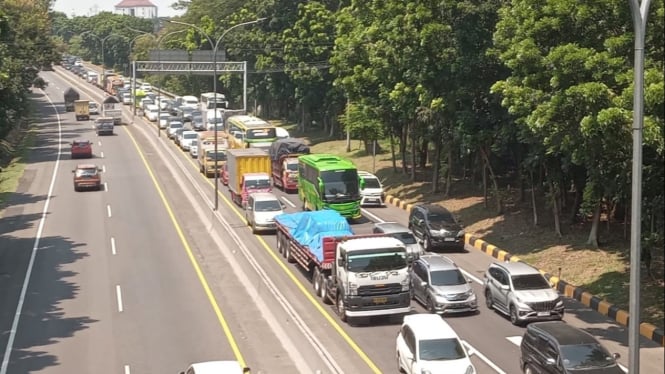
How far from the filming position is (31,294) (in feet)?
108

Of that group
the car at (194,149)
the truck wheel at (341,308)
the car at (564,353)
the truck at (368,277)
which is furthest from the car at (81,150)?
the car at (564,353)

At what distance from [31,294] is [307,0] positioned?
5693 cm

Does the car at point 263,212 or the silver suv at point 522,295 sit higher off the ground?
the car at point 263,212

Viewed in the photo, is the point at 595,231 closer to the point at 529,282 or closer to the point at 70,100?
the point at 529,282

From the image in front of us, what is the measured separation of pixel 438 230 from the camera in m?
38.3

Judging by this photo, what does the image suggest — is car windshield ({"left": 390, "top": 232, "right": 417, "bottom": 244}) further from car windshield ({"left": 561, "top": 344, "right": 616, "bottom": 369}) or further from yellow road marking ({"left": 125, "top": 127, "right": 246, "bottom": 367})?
car windshield ({"left": 561, "top": 344, "right": 616, "bottom": 369})

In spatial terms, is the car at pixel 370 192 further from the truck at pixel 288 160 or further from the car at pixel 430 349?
the car at pixel 430 349

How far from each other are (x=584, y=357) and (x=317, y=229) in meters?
13.4

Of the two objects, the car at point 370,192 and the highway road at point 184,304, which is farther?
the car at point 370,192

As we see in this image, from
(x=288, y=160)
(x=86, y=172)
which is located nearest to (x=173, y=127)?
(x=86, y=172)

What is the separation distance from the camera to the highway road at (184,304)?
82.1 feet

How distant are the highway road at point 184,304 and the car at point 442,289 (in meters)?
0.46

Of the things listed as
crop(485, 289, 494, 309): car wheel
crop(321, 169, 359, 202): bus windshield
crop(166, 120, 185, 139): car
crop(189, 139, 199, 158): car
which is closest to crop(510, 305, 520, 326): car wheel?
crop(485, 289, 494, 309): car wheel

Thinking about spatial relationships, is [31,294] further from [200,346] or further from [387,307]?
[387,307]
